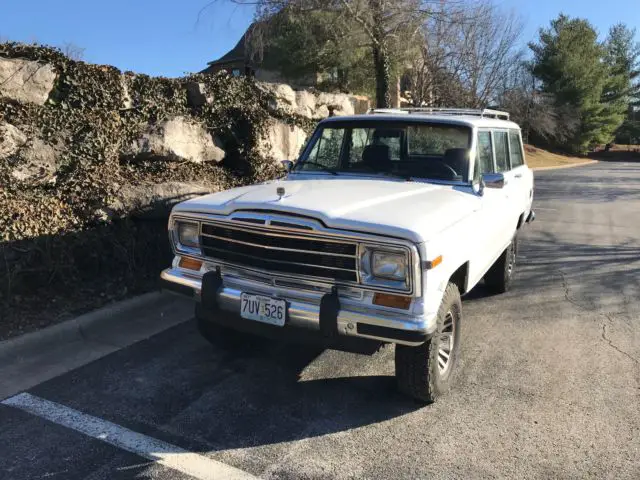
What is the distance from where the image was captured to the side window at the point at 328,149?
16.2 ft

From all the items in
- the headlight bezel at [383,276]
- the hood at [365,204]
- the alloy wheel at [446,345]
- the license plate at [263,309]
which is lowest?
the alloy wheel at [446,345]

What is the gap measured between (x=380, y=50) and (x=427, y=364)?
14.0 m

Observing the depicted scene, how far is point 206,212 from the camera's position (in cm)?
361

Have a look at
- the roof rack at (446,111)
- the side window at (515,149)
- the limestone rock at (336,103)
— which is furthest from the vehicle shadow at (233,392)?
the limestone rock at (336,103)

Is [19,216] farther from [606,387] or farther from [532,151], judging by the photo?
[532,151]

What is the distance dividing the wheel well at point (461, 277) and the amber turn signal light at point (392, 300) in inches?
33.4

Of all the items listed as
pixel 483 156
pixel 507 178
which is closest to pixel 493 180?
pixel 483 156

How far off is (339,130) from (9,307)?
3.39m

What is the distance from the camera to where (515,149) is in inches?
247

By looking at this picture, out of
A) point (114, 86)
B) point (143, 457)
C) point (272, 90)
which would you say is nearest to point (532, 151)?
point (272, 90)

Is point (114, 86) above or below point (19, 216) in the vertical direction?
above

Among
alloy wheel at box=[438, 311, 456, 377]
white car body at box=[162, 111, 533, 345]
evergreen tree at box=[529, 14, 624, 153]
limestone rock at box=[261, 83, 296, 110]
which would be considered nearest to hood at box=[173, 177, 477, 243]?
white car body at box=[162, 111, 533, 345]

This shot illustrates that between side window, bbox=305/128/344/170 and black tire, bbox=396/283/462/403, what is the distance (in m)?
1.92

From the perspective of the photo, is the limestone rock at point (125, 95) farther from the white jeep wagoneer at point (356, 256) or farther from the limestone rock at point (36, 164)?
the white jeep wagoneer at point (356, 256)
